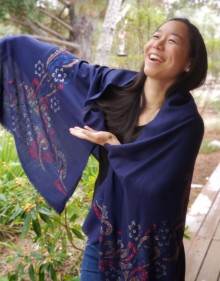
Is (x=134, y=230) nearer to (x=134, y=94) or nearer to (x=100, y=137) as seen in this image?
(x=100, y=137)

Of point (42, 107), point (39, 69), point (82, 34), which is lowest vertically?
point (82, 34)

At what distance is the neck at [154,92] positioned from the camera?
53.1 inches

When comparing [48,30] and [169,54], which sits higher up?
[169,54]

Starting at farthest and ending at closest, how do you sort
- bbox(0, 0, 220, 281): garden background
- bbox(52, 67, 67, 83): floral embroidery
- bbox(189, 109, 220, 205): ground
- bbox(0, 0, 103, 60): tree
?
bbox(0, 0, 103, 60): tree
bbox(189, 109, 220, 205): ground
bbox(0, 0, 220, 281): garden background
bbox(52, 67, 67, 83): floral embroidery

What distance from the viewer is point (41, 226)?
6.21 feet

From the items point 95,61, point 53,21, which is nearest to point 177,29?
point 95,61

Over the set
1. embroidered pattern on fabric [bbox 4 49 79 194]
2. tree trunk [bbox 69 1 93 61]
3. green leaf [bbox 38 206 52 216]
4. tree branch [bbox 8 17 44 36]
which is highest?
embroidered pattern on fabric [bbox 4 49 79 194]

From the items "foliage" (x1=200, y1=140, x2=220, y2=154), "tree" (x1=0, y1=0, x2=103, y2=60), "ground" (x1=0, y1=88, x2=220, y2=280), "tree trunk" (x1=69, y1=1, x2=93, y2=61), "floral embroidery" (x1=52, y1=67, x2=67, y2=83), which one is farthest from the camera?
"tree trunk" (x1=69, y1=1, x2=93, y2=61)

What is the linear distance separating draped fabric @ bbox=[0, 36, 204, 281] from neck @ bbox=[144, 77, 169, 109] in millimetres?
64

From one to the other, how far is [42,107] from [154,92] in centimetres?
47

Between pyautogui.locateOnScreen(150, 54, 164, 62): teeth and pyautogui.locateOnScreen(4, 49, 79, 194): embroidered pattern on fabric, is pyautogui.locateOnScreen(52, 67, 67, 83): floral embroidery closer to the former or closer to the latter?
pyautogui.locateOnScreen(4, 49, 79, 194): embroidered pattern on fabric

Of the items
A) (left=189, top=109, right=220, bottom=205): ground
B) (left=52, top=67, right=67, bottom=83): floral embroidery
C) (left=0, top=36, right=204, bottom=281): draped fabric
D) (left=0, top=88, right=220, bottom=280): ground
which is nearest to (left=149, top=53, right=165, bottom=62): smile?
(left=0, top=36, right=204, bottom=281): draped fabric

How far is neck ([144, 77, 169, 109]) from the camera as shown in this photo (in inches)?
53.1

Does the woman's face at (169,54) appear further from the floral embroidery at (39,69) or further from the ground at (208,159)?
the ground at (208,159)
